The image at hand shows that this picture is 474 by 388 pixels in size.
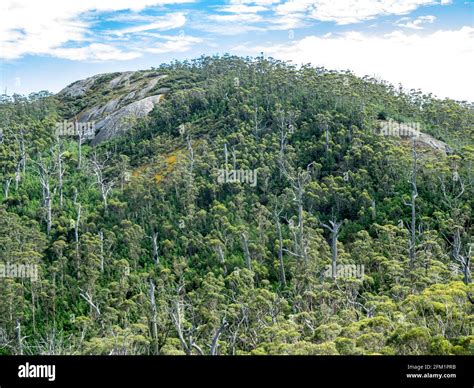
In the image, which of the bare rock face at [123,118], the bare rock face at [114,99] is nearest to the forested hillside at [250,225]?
the bare rock face at [123,118]

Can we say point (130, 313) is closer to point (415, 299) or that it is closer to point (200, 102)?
point (415, 299)

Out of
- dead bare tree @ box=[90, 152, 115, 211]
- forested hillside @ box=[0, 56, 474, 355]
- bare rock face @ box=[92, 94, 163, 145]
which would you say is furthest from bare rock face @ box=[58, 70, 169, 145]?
dead bare tree @ box=[90, 152, 115, 211]

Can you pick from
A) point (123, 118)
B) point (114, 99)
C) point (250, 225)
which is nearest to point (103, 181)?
point (123, 118)

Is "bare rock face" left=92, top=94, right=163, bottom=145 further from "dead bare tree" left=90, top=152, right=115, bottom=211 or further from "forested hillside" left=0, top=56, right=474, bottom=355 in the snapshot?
"dead bare tree" left=90, top=152, right=115, bottom=211

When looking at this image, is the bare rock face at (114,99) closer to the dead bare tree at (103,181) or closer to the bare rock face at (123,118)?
the bare rock face at (123,118)

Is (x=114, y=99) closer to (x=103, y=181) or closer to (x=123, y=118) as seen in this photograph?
(x=123, y=118)

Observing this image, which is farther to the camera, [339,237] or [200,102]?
[200,102]
